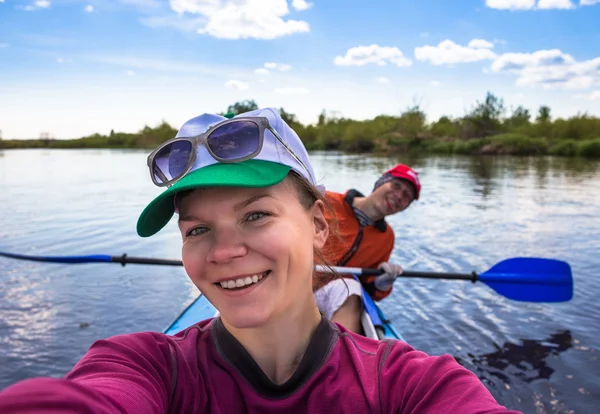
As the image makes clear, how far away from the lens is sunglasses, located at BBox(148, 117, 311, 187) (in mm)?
1120

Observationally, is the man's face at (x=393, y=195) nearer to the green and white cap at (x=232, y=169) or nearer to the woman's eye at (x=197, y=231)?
the green and white cap at (x=232, y=169)

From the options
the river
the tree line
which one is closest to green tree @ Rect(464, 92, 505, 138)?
the tree line

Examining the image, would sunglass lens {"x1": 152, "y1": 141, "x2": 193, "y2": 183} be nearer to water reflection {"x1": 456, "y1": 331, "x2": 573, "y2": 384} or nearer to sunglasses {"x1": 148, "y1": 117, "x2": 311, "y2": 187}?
sunglasses {"x1": 148, "y1": 117, "x2": 311, "y2": 187}

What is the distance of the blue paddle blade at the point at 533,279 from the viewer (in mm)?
4367

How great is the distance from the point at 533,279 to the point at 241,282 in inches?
161

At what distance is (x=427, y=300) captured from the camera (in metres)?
5.43

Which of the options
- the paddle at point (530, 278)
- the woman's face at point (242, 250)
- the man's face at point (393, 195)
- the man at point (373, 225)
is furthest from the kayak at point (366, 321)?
the woman's face at point (242, 250)

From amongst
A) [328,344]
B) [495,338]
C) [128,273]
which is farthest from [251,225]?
[128,273]

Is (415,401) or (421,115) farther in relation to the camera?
(421,115)

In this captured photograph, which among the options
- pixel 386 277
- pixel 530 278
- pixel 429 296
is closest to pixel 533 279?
pixel 530 278

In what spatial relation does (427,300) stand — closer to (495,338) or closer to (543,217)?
(495,338)

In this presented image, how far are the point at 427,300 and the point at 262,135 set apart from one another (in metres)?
4.72

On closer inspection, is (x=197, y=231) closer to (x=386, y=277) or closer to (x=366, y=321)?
(x=366, y=321)

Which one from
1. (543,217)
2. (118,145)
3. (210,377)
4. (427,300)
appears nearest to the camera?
(210,377)
